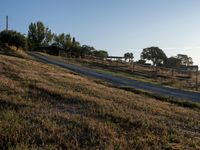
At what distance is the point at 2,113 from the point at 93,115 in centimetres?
258

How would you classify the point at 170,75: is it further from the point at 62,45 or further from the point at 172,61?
the point at 172,61

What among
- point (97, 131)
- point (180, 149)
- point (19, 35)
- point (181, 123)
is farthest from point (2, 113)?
point (19, 35)

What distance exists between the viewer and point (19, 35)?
66125 millimetres

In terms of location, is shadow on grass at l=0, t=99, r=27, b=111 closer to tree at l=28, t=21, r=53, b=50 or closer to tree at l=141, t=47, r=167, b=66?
tree at l=28, t=21, r=53, b=50

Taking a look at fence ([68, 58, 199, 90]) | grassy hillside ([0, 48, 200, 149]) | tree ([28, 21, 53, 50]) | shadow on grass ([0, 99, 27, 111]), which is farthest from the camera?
tree ([28, 21, 53, 50])

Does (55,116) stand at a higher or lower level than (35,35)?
lower

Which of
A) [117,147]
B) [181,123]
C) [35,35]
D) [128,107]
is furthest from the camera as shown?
[35,35]

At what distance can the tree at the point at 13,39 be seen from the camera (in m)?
64.5

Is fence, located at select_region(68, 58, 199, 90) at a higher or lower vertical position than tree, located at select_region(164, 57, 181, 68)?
lower

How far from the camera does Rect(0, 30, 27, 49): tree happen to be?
64.5 meters

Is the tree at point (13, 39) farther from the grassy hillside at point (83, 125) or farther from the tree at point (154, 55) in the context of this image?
the tree at point (154, 55)

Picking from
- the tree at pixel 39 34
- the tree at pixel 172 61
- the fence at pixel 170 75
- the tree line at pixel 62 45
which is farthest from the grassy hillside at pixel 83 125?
the tree at pixel 172 61

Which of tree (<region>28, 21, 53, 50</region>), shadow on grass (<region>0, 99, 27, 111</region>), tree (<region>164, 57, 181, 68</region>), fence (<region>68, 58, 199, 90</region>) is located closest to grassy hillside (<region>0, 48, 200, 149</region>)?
shadow on grass (<region>0, 99, 27, 111</region>)

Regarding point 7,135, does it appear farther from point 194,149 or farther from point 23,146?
point 194,149
